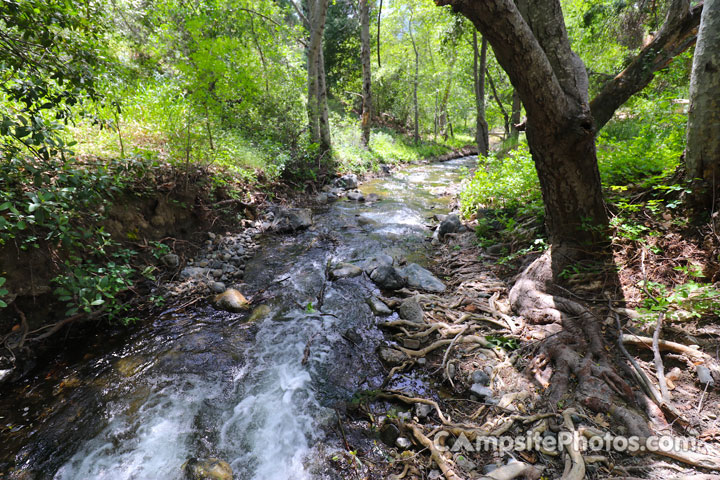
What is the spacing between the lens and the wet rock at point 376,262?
535 centimetres

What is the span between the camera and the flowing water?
8.07ft

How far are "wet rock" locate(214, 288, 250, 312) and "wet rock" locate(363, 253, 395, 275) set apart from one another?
2.12 m

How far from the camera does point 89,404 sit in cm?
286

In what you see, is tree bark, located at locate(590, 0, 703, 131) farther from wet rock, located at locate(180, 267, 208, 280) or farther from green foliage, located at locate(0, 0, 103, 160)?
wet rock, located at locate(180, 267, 208, 280)

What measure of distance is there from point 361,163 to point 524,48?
37.2ft

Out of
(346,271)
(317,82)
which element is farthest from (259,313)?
(317,82)

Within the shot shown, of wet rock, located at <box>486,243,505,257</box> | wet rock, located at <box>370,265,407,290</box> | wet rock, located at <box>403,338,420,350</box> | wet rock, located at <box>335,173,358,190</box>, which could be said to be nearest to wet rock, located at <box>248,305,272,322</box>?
wet rock, located at <box>370,265,407,290</box>

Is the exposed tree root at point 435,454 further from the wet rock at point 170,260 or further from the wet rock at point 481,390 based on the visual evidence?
the wet rock at point 170,260

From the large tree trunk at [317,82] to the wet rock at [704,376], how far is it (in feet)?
34.4

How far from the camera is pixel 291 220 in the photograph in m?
7.25

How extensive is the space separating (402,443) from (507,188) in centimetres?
488

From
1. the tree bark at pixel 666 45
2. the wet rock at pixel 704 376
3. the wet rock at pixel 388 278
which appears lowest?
the wet rock at pixel 704 376

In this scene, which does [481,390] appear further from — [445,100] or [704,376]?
[445,100]

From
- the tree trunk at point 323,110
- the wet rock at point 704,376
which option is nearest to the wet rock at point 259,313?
the wet rock at point 704,376
